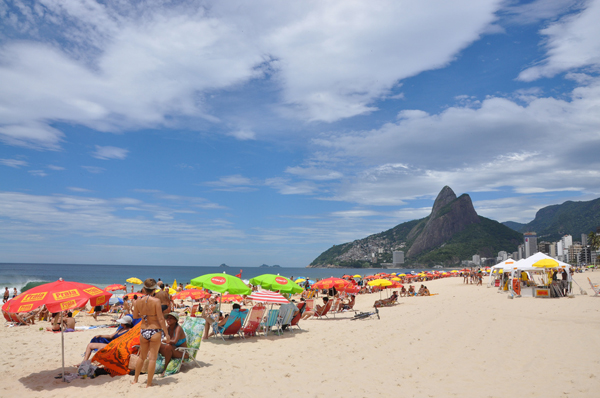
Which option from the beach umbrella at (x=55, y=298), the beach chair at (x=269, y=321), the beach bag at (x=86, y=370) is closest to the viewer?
the beach umbrella at (x=55, y=298)

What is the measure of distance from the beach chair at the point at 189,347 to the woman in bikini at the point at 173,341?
2.4 inches

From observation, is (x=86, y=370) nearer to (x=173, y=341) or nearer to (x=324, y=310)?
(x=173, y=341)

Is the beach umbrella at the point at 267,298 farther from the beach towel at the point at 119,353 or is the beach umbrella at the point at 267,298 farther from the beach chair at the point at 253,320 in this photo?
the beach towel at the point at 119,353

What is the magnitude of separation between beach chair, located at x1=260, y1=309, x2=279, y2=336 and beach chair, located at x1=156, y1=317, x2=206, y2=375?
3206 mm

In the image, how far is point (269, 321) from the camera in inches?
355

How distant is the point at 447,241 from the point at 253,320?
16086cm

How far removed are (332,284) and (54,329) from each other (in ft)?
27.5

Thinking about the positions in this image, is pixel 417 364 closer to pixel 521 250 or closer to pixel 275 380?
pixel 275 380

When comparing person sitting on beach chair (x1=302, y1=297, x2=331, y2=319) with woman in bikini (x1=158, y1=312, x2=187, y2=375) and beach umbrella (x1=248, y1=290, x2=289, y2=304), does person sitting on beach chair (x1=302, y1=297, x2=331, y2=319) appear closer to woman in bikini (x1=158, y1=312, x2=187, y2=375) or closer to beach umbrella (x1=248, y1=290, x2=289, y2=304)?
beach umbrella (x1=248, y1=290, x2=289, y2=304)

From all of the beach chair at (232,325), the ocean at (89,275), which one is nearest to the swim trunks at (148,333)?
the beach chair at (232,325)

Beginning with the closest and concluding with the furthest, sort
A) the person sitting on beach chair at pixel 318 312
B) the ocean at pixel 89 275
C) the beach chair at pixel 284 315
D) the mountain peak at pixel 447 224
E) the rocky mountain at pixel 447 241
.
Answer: the beach chair at pixel 284 315
the person sitting on beach chair at pixel 318 312
the ocean at pixel 89 275
the rocky mountain at pixel 447 241
the mountain peak at pixel 447 224

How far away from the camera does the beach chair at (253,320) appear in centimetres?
858

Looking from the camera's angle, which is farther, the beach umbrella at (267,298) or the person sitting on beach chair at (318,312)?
the person sitting on beach chair at (318,312)

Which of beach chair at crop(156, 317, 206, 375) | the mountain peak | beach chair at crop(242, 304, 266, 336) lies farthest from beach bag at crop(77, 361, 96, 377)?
the mountain peak
